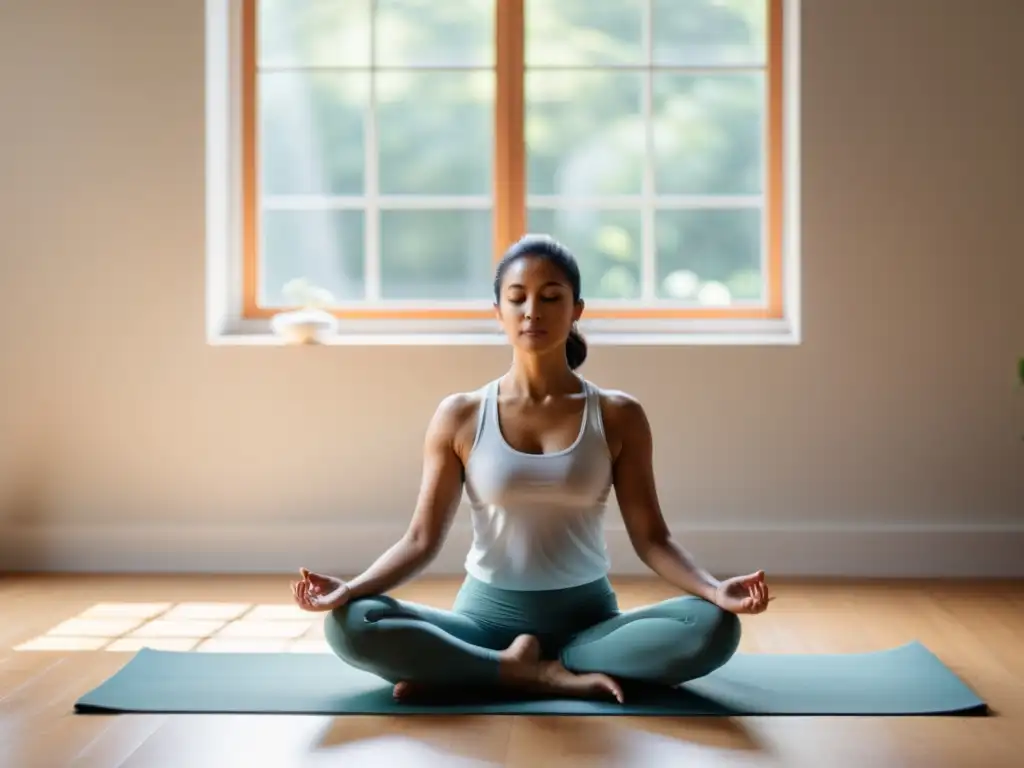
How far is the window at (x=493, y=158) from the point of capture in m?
4.54

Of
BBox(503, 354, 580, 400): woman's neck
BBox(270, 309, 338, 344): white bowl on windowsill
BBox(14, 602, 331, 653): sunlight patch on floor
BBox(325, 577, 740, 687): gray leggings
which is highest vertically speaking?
BBox(270, 309, 338, 344): white bowl on windowsill

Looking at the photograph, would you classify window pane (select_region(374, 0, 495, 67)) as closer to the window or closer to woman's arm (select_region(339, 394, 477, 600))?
the window

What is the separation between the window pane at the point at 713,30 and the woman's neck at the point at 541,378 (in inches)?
83.6

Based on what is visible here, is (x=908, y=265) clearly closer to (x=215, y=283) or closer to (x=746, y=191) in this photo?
(x=746, y=191)

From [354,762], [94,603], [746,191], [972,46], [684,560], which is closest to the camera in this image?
[354,762]

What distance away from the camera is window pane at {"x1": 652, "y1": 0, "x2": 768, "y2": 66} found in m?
4.53

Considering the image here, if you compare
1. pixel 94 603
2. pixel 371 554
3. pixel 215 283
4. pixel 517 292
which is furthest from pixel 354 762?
pixel 215 283

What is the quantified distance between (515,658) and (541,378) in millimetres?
575

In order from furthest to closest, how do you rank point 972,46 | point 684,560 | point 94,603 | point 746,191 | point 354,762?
1. point 746,191
2. point 972,46
3. point 94,603
4. point 684,560
5. point 354,762

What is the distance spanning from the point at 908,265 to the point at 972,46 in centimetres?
73

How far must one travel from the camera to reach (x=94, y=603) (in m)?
3.74

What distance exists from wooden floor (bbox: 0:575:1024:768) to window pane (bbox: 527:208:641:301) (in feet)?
4.25

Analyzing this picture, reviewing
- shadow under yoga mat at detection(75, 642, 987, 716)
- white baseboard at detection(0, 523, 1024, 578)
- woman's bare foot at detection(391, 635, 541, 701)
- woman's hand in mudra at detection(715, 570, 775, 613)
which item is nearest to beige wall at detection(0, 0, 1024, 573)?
white baseboard at detection(0, 523, 1024, 578)

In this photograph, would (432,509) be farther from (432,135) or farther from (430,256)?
(432,135)
